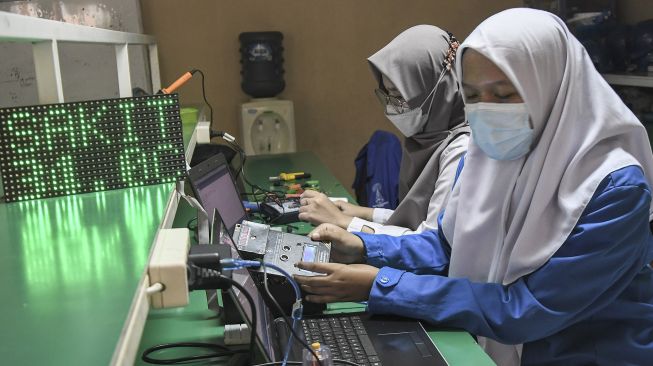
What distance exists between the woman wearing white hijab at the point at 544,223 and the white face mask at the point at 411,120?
58cm

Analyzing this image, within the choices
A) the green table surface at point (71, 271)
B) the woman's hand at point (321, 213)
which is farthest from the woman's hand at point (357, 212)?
the green table surface at point (71, 271)

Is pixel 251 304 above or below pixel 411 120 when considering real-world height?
below

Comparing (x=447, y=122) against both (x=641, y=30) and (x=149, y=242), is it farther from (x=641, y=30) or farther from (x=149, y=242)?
(x=641, y=30)

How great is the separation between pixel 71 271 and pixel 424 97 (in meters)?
1.43

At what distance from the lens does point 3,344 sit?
0.60 m

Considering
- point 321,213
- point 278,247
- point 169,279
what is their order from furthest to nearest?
point 321,213, point 278,247, point 169,279

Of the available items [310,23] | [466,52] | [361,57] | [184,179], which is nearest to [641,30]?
[361,57]

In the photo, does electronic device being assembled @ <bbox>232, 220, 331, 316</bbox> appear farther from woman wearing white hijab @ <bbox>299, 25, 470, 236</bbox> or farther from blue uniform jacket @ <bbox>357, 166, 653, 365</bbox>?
woman wearing white hijab @ <bbox>299, 25, 470, 236</bbox>

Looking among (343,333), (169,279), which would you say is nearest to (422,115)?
(343,333)

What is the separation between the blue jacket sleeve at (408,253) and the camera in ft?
5.16

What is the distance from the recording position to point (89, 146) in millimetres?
1193

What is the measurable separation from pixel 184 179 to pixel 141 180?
112 millimetres

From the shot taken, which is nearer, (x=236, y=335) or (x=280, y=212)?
(x=236, y=335)

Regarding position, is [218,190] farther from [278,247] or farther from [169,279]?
[169,279]
